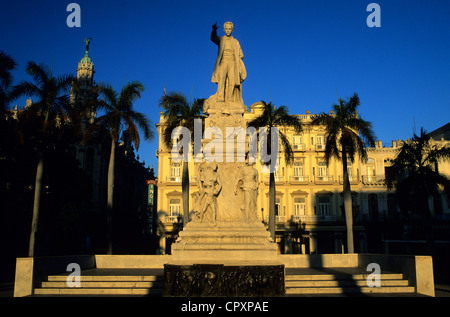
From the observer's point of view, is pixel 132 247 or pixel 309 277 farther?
pixel 132 247

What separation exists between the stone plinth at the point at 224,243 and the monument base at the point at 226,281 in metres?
0.82

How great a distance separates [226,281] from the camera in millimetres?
8578

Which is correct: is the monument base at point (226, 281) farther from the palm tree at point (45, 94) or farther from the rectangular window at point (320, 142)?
the rectangular window at point (320, 142)

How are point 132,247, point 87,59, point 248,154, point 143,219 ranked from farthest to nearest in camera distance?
point 143,219
point 87,59
point 132,247
point 248,154

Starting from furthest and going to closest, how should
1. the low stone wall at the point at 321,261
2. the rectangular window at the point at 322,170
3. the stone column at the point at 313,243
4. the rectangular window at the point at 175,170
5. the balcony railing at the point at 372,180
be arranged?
the balcony railing at the point at 372,180
the rectangular window at the point at 322,170
the rectangular window at the point at 175,170
the stone column at the point at 313,243
the low stone wall at the point at 321,261

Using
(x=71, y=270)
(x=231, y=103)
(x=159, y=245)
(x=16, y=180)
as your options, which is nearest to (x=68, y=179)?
(x=16, y=180)

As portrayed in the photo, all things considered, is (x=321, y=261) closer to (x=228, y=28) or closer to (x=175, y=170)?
(x=228, y=28)

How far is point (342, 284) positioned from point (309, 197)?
37.0 m

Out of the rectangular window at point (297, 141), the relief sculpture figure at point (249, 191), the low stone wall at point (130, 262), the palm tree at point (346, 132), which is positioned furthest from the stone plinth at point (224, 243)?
the rectangular window at point (297, 141)

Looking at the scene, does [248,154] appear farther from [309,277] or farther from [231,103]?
[309,277]

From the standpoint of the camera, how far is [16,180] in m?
28.4

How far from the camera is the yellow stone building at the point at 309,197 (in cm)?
4631

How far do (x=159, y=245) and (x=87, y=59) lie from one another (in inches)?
1225
